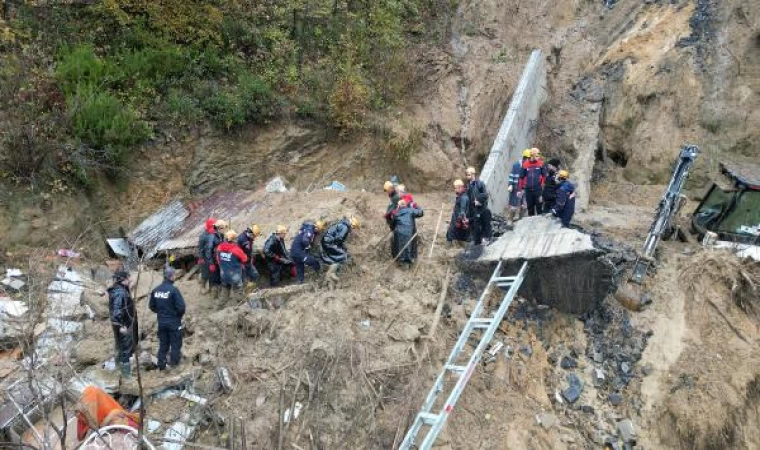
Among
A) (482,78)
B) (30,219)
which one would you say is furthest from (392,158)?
(30,219)

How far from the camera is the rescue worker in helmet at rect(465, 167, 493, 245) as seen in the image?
32.9 ft

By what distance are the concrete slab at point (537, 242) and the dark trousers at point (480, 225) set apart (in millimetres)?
473

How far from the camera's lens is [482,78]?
15.9 m

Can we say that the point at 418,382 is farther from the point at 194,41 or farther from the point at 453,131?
the point at 194,41

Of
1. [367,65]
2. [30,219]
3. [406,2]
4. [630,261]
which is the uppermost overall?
[406,2]

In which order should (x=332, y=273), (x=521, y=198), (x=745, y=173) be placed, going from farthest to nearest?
(x=521, y=198) < (x=745, y=173) < (x=332, y=273)

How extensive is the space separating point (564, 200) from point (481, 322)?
3300mm

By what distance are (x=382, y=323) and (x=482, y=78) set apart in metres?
9.38

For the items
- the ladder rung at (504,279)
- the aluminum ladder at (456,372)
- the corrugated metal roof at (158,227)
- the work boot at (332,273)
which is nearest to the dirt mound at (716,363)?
the ladder rung at (504,279)

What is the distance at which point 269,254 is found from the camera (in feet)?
33.0

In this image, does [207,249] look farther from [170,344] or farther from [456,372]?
[456,372]

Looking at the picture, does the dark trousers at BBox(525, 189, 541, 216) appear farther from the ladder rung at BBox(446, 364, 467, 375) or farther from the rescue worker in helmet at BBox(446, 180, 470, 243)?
the ladder rung at BBox(446, 364, 467, 375)

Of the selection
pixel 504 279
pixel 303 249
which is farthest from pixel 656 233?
pixel 303 249

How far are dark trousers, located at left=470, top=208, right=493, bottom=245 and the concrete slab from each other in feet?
1.55
